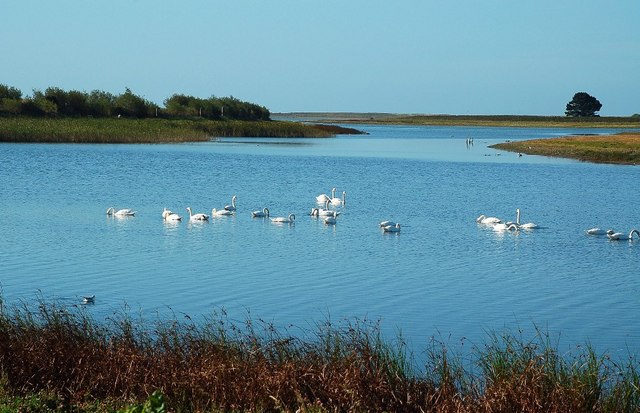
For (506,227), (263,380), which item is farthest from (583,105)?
(263,380)

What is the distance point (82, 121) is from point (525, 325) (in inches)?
2321

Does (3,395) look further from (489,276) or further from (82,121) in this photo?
(82,121)

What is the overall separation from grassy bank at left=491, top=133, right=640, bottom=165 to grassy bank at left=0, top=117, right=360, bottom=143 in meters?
22.5

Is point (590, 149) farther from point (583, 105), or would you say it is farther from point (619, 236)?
point (583, 105)

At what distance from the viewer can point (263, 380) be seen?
8.38m

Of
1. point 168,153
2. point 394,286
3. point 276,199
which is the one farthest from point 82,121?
point 394,286

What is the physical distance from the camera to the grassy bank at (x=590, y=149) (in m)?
55.2

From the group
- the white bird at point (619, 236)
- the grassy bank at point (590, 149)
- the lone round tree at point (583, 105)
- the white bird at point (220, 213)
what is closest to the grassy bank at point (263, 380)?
the white bird at point (619, 236)

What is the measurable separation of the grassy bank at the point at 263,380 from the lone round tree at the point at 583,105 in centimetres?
17188

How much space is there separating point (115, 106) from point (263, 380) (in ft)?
251

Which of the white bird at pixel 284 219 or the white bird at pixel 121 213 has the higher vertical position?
the white bird at pixel 121 213

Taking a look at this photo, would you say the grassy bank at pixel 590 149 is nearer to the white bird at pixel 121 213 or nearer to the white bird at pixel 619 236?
the white bird at pixel 619 236

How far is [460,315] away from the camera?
14047 mm

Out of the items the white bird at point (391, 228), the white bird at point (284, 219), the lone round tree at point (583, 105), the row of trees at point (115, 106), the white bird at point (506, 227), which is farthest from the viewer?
the lone round tree at point (583, 105)
